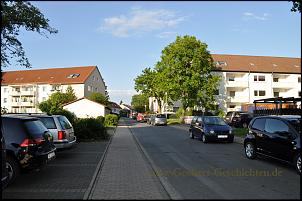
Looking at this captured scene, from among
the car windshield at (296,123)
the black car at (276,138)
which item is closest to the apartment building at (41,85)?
the black car at (276,138)

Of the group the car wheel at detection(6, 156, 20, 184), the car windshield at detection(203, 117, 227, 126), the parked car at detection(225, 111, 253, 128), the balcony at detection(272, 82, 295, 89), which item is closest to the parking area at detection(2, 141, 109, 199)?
the car wheel at detection(6, 156, 20, 184)

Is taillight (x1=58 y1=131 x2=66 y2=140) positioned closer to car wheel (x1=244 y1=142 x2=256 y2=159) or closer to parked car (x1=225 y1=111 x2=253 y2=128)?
car wheel (x1=244 y1=142 x2=256 y2=159)

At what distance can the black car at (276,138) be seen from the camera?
9648mm

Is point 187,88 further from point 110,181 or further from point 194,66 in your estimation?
point 110,181

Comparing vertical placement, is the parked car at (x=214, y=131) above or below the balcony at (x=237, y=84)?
below

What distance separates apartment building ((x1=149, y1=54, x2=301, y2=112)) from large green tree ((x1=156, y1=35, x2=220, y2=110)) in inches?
503

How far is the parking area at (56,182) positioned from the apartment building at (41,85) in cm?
6979

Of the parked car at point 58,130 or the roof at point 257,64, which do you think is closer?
the parked car at point 58,130

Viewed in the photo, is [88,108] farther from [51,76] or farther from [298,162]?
[298,162]

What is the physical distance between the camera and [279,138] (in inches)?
408

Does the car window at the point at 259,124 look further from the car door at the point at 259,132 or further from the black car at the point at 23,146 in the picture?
the black car at the point at 23,146

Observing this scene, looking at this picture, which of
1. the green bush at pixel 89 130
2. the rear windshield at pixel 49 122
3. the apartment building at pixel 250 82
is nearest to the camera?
the rear windshield at pixel 49 122

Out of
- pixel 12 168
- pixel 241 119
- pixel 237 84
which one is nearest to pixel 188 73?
pixel 241 119

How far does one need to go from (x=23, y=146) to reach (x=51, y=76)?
82658mm
